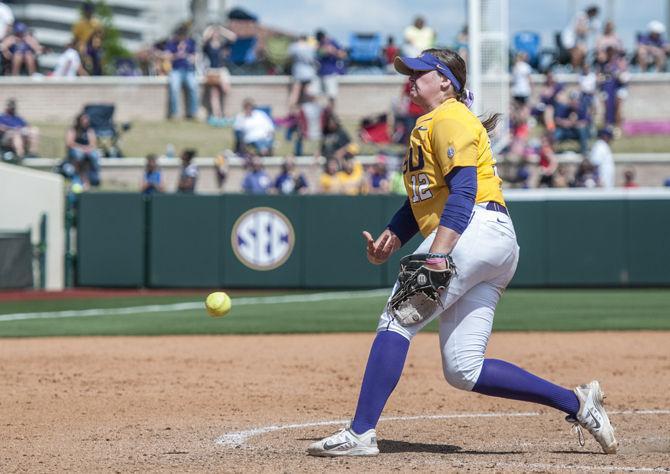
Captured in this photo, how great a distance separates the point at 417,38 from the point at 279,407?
63.7ft

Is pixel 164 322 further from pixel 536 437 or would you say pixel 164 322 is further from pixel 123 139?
pixel 123 139

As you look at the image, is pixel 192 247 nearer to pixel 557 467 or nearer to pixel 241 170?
pixel 241 170

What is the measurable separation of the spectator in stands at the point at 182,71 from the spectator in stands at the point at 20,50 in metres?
3.22

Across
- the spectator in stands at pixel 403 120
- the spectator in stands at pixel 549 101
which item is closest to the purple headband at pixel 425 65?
the spectator in stands at pixel 403 120

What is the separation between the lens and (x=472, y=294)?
5.52 meters

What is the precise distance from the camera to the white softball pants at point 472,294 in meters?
5.38

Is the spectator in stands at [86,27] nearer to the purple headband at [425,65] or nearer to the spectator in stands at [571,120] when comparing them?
the spectator in stands at [571,120]

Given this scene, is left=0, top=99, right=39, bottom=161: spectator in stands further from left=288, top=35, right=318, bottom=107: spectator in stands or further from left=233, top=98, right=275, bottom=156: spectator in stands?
left=288, top=35, right=318, bottom=107: spectator in stands

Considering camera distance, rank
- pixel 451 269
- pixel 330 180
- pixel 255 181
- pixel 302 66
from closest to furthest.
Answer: pixel 451 269, pixel 330 180, pixel 255 181, pixel 302 66

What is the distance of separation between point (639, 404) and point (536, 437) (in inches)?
61.0

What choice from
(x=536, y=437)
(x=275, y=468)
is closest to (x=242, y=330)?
(x=536, y=437)

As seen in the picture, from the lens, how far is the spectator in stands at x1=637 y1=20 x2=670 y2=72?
28.5 meters

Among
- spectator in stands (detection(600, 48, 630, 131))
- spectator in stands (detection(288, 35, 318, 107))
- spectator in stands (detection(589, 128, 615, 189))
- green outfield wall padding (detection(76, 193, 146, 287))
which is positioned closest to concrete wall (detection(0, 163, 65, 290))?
green outfield wall padding (detection(76, 193, 146, 287))

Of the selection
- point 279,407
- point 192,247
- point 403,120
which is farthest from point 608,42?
point 279,407
